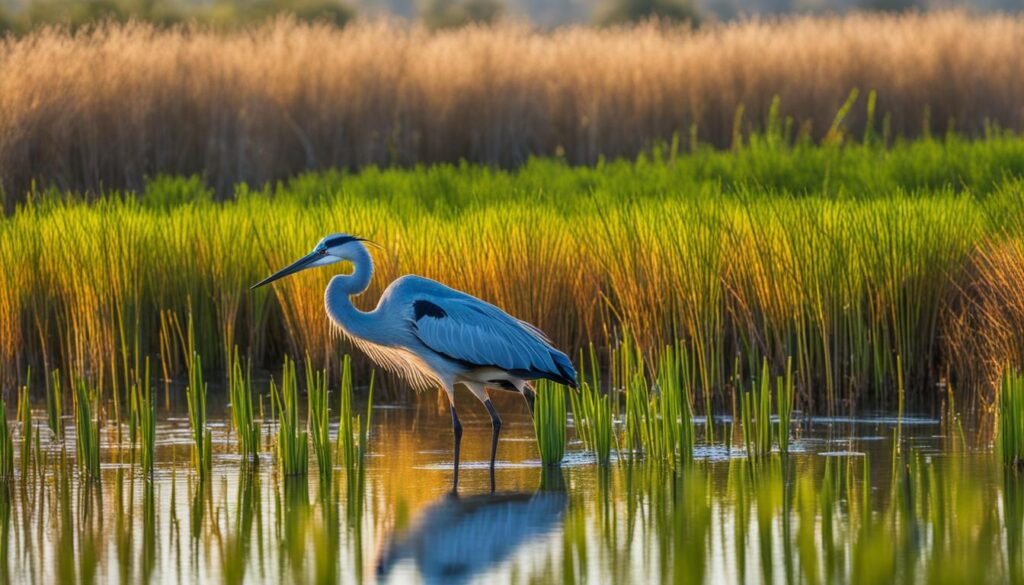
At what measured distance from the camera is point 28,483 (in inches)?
262

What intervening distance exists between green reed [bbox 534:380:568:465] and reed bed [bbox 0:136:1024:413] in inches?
32.3

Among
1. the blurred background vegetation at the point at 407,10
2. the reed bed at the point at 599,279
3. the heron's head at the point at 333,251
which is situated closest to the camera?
the heron's head at the point at 333,251

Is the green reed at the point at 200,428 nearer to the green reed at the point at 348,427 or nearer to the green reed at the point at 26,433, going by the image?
the green reed at the point at 348,427

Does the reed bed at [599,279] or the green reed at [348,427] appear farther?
the reed bed at [599,279]

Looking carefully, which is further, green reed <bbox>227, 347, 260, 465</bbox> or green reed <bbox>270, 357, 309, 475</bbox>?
green reed <bbox>227, 347, 260, 465</bbox>

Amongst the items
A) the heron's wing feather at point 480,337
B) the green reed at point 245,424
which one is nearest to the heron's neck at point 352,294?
the heron's wing feather at point 480,337

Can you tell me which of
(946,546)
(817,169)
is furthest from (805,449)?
(817,169)

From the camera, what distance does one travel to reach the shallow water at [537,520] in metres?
5.31

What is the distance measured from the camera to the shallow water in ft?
17.4

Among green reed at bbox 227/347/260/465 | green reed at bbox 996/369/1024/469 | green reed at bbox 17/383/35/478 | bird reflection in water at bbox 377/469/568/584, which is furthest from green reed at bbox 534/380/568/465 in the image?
A: green reed at bbox 17/383/35/478

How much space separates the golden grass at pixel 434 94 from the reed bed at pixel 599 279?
11.9 ft

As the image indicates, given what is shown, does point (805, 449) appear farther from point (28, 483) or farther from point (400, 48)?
point (400, 48)

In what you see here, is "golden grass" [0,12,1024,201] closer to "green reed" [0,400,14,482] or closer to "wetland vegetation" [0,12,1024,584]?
"wetland vegetation" [0,12,1024,584]

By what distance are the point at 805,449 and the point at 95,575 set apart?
3.17 metres
